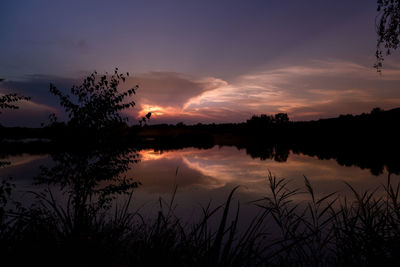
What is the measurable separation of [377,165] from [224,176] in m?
30.0

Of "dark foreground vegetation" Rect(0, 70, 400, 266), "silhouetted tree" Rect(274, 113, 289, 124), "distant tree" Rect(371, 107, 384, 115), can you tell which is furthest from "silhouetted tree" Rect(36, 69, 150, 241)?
"silhouetted tree" Rect(274, 113, 289, 124)

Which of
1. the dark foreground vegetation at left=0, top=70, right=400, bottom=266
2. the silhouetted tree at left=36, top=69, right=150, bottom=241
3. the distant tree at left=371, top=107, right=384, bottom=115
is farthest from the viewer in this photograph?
the distant tree at left=371, top=107, right=384, bottom=115

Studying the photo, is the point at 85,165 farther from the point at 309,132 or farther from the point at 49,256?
the point at 309,132

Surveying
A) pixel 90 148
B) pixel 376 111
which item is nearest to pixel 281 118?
pixel 376 111

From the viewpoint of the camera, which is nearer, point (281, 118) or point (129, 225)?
point (129, 225)

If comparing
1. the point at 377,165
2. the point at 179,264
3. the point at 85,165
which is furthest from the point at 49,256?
the point at 377,165

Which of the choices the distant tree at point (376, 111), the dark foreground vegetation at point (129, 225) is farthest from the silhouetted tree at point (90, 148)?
the distant tree at point (376, 111)

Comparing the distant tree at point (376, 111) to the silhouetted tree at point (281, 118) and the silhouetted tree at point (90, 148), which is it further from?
the silhouetted tree at point (90, 148)

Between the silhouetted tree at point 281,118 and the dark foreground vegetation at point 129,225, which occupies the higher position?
the silhouetted tree at point 281,118

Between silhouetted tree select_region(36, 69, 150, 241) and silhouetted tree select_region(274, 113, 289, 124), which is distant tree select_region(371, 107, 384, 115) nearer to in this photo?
silhouetted tree select_region(274, 113, 289, 124)

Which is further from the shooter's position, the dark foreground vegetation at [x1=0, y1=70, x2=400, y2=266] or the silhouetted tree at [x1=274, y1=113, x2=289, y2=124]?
the silhouetted tree at [x1=274, y1=113, x2=289, y2=124]

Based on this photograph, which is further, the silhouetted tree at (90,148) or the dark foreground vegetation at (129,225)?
the silhouetted tree at (90,148)

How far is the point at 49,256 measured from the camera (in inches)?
82.5

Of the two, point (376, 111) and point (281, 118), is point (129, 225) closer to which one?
point (376, 111)
